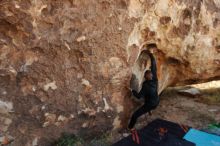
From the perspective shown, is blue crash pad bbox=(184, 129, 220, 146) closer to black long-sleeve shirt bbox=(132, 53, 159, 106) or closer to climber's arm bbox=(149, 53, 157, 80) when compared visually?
black long-sleeve shirt bbox=(132, 53, 159, 106)

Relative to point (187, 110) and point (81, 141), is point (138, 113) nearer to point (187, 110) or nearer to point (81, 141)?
point (81, 141)

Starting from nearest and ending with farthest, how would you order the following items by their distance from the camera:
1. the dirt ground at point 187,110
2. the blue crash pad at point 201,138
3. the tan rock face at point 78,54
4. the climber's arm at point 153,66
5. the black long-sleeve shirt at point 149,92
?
the tan rock face at point 78,54
the blue crash pad at point 201,138
the black long-sleeve shirt at point 149,92
the climber's arm at point 153,66
the dirt ground at point 187,110

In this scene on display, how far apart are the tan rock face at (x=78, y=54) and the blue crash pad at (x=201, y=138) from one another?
3.53ft

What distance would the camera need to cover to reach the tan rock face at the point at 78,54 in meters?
4.05

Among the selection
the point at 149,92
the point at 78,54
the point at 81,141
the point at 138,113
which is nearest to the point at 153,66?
the point at 149,92

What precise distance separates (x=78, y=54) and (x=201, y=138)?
2340 millimetres

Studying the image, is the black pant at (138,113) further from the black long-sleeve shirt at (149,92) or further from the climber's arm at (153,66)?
the climber's arm at (153,66)

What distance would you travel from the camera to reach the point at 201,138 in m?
5.00

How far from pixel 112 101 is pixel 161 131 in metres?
0.97

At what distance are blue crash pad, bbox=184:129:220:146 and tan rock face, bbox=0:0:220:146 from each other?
3.53 feet

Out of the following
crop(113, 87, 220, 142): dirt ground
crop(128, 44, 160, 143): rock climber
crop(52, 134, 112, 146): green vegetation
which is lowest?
crop(113, 87, 220, 142): dirt ground

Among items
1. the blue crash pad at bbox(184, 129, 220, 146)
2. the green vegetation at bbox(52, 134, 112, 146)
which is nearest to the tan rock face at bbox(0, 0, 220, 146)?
the green vegetation at bbox(52, 134, 112, 146)

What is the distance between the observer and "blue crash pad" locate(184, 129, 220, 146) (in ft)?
16.0

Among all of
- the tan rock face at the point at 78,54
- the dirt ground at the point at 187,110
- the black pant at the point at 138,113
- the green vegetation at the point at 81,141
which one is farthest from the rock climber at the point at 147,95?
the green vegetation at the point at 81,141
